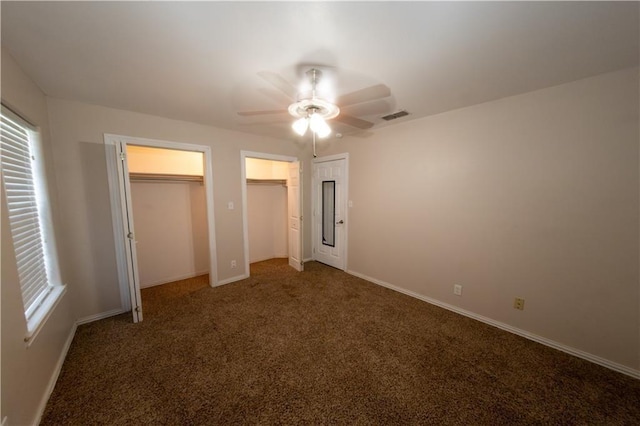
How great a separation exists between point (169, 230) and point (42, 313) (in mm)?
1941

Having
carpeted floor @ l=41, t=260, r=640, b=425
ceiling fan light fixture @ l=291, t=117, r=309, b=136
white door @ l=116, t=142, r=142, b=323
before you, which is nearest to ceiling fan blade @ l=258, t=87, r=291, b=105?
ceiling fan light fixture @ l=291, t=117, r=309, b=136

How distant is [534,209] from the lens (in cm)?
215

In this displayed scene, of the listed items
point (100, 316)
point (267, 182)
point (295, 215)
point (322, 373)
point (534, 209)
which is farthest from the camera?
point (267, 182)

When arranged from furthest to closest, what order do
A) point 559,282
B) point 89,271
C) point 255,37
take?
point 89,271 < point 559,282 < point 255,37

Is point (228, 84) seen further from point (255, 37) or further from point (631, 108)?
point (631, 108)

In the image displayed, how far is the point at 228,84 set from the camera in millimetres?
1978

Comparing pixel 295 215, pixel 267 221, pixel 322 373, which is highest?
pixel 295 215

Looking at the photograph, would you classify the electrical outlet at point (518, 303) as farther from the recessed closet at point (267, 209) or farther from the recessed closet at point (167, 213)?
the recessed closet at point (167, 213)

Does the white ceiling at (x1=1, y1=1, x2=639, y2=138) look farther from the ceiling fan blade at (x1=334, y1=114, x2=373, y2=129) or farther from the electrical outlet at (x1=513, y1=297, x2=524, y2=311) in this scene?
the electrical outlet at (x1=513, y1=297, x2=524, y2=311)

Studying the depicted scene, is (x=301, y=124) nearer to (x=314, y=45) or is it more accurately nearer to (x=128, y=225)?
(x=314, y=45)

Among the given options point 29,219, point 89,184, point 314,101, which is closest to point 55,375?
point 29,219

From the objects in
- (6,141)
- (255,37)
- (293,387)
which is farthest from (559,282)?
(6,141)

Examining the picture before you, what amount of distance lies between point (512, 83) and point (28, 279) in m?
4.16

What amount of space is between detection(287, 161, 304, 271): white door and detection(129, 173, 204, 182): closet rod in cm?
149
